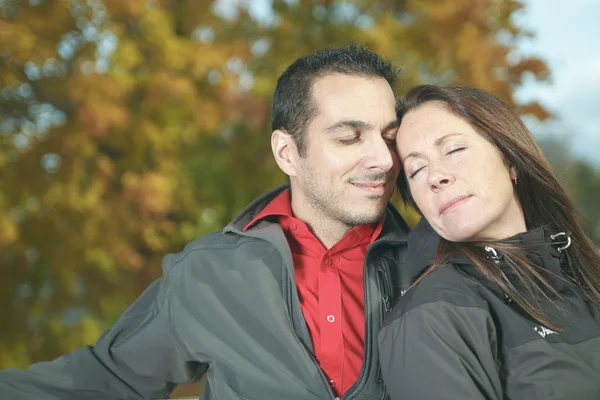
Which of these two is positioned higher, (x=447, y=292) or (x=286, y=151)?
(x=286, y=151)

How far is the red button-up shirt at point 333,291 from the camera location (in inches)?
70.2

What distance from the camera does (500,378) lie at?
1.47 m

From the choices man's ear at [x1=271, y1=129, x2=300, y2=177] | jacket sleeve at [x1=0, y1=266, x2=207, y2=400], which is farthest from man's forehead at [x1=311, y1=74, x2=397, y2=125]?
jacket sleeve at [x1=0, y1=266, x2=207, y2=400]

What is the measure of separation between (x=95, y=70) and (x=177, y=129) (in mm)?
555

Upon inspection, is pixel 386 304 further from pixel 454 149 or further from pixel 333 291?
pixel 454 149

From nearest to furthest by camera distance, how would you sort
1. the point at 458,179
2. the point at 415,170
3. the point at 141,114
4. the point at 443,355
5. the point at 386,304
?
the point at 443,355 → the point at 458,179 → the point at 415,170 → the point at 386,304 → the point at 141,114

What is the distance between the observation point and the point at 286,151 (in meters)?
2.21

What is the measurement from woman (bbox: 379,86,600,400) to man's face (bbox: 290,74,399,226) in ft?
0.28

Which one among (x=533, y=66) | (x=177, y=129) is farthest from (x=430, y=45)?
(x=177, y=129)

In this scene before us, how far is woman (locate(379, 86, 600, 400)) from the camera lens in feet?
4.70

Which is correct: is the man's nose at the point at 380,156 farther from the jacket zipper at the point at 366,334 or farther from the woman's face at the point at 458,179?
the jacket zipper at the point at 366,334

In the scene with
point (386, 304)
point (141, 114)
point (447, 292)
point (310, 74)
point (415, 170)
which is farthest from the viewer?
point (141, 114)

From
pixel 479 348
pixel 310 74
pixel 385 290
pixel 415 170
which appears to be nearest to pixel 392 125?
pixel 415 170

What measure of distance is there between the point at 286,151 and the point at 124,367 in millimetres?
863
